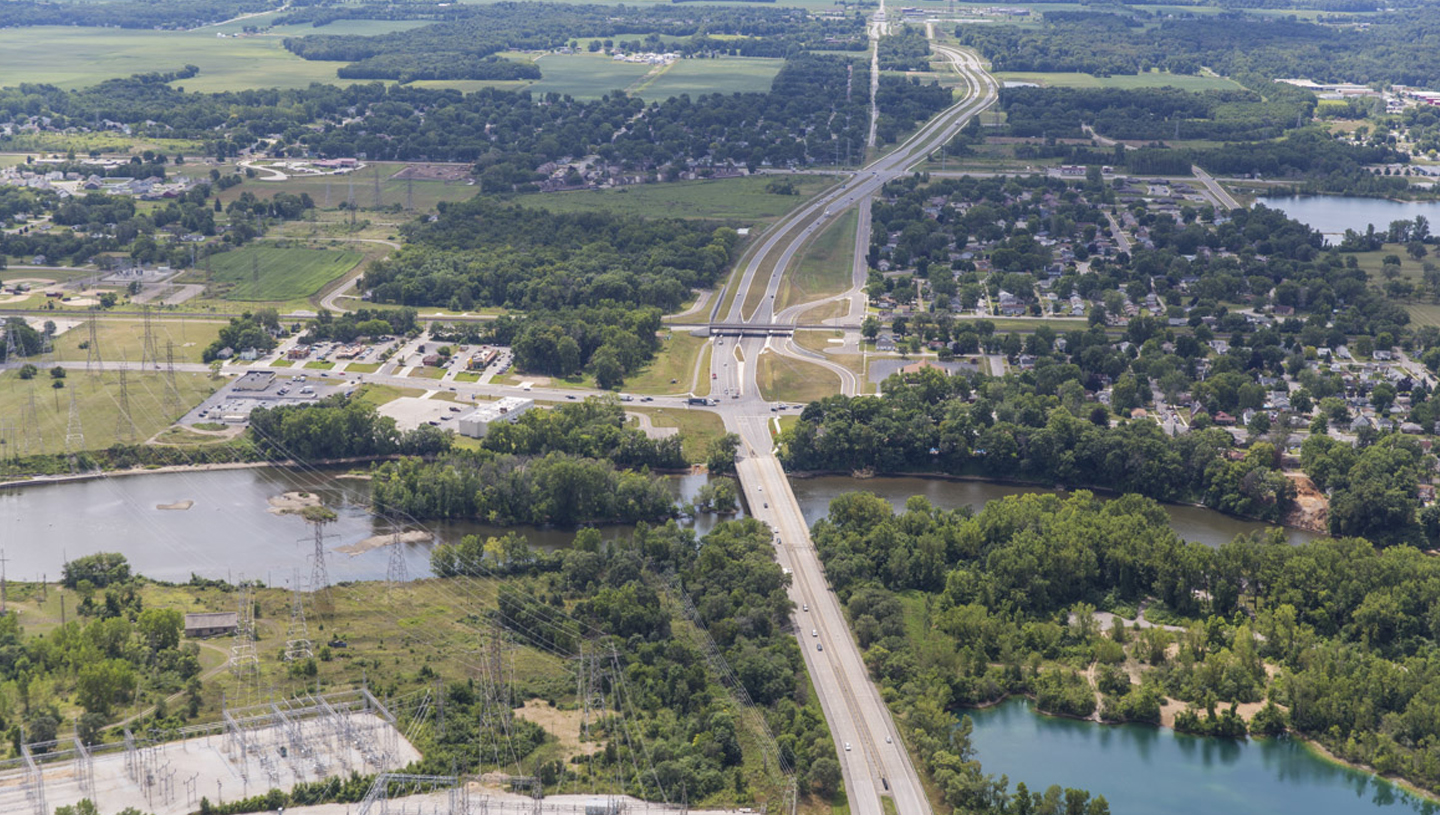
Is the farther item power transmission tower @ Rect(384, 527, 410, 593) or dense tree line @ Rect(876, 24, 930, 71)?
dense tree line @ Rect(876, 24, 930, 71)

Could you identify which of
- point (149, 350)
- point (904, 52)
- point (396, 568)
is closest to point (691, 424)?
point (396, 568)

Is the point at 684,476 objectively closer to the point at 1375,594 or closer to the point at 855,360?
the point at 855,360

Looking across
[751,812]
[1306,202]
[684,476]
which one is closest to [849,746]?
[751,812]

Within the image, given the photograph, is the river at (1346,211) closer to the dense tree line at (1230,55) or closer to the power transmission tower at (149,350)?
the dense tree line at (1230,55)

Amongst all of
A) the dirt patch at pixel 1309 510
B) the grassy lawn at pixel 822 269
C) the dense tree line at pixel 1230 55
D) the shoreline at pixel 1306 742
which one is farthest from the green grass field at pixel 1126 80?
the shoreline at pixel 1306 742

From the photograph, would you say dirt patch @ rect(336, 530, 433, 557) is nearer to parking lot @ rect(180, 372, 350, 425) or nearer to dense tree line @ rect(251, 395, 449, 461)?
dense tree line @ rect(251, 395, 449, 461)

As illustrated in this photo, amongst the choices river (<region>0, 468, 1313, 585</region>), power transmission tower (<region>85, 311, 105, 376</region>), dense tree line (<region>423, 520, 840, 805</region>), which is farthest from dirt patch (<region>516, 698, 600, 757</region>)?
power transmission tower (<region>85, 311, 105, 376</region>)
